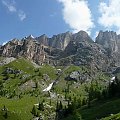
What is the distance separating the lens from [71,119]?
170m

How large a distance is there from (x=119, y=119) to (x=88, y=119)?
71.8m

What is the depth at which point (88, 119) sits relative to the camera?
151m

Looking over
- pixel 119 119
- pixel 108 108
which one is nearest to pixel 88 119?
pixel 108 108

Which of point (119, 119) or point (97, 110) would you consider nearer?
point (119, 119)

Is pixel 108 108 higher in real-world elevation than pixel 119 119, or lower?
higher

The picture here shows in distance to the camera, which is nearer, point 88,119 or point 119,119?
point 119,119

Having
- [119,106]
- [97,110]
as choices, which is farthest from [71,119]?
[119,106]

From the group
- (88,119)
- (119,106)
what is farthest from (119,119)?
(119,106)

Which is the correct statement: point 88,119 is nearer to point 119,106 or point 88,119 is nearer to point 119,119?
point 119,106

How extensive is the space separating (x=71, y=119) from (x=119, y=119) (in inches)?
3570

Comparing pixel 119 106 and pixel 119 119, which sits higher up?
pixel 119 106

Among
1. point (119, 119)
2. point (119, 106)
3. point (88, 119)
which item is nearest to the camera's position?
point (119, 119)

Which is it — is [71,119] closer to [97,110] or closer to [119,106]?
[97,110]

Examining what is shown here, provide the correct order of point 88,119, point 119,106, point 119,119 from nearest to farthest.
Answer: point 119,119, point 88,119, point 119,106
